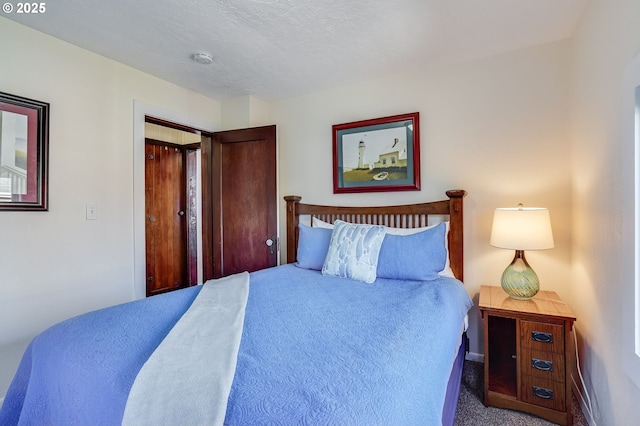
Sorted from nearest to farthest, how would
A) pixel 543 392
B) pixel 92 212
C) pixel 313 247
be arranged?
Result: pixel 543 392 < pixel 92 212 < pixel 313 247

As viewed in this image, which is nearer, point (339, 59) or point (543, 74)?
point (543, 74)

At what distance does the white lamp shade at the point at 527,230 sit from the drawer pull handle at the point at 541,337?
0.50 m

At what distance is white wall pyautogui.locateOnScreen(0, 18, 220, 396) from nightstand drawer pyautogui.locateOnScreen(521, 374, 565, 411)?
9.61ft

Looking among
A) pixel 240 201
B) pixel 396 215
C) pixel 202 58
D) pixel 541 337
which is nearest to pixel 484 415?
pixel 541 337

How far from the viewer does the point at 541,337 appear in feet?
5.84

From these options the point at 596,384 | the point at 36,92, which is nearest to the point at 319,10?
the point at 36,92

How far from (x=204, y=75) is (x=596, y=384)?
349 centimetres

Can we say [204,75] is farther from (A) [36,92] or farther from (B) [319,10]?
(B) [319,10]

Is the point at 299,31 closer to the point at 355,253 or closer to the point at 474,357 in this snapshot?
the point at 355,253

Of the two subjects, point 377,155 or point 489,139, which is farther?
point 377,155

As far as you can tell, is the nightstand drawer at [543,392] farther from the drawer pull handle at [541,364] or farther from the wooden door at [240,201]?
the wooden door at [240,201]

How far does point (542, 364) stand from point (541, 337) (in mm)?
154

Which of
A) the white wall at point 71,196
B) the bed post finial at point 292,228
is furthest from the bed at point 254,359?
the bed post finial at point 292,228

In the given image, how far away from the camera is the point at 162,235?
426cm
